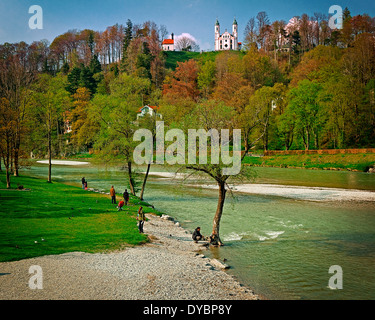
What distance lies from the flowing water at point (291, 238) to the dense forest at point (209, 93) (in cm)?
771

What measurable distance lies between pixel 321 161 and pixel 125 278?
67.1 m

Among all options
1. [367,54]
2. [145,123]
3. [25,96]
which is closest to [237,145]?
[145,123]

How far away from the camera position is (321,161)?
71.7m

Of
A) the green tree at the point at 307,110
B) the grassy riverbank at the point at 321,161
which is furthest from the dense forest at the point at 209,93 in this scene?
the grassy riverbank at the point at 321,161

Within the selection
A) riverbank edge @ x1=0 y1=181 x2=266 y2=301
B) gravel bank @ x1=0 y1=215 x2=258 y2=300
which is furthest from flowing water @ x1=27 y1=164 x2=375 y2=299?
gravel bank @ x1=0 y1=215 x2=258 y2=300

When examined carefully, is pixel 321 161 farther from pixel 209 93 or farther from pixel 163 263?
pixel 209 93

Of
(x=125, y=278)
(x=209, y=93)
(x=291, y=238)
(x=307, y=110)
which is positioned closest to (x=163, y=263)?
(x=125, y=278)

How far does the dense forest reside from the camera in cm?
3878

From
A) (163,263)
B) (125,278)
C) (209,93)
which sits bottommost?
(163,263)

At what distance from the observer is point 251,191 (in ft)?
151

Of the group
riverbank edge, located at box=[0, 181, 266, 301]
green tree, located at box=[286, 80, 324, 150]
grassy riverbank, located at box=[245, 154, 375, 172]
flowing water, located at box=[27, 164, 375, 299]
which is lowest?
flowing water, located at box=[27, 164, 375, 299]

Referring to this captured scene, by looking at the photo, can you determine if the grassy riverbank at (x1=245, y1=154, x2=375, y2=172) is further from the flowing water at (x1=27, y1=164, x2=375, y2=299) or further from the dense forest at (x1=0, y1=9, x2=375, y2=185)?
the flowing water at (x1=27, y1=164, x2=375, y2=299)

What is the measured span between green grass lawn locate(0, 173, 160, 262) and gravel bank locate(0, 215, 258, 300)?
1501 millimetres

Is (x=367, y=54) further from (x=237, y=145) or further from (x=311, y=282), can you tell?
(x=311, y=282)
